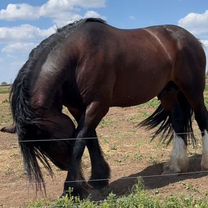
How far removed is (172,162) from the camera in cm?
699

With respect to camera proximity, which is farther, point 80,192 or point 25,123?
point 80,192

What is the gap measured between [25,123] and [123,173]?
235cm

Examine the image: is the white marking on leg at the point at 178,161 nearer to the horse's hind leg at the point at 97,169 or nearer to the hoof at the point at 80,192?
the horse's hind leg at the point at 97,169

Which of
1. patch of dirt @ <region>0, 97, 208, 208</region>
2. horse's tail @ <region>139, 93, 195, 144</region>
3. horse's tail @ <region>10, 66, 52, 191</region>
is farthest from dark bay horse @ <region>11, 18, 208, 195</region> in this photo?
patch of dirt @ <region>0, 97, 208, 208</region>

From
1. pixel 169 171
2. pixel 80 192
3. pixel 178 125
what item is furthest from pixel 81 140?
pixel 178 125

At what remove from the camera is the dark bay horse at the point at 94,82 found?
5.29 m

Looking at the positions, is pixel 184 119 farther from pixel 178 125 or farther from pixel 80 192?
pixel 80 192

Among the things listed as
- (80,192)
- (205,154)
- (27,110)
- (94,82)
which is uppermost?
(94,82)

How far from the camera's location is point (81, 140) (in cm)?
557

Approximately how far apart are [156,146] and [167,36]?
240 cm

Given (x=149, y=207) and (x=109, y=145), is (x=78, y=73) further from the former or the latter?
(x=109, y=145)

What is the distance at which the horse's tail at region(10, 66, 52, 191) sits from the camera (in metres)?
5.17

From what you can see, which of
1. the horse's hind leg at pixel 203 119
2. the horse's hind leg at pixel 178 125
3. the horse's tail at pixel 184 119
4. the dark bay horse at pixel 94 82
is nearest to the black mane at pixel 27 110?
the dark bay horse at pixel 94 82

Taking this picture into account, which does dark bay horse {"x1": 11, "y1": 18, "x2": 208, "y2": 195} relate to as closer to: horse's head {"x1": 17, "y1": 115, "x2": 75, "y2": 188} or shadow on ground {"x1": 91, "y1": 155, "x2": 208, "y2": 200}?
horse's head {"x1": 17, "y1": 115, "x2": 75, "y2": 188}
